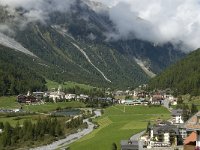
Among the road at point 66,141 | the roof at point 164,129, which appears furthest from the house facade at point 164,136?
the road at point 66,141

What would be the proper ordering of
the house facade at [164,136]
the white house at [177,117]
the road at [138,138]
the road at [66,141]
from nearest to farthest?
the road at [138,138] → the house facade at [164,136] → the road at [66,141] → the white house at [177,117]

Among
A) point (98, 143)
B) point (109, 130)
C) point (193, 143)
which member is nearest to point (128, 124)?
point (109, 130)

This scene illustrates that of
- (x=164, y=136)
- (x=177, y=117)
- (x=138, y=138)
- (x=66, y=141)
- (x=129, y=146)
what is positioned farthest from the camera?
(x=177, y=117)

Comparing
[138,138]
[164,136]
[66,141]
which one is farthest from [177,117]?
[164,136]

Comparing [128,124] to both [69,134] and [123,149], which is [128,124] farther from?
[123,149]

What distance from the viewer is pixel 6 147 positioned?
5719 inches

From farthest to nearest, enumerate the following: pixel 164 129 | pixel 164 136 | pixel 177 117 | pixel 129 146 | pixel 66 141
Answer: pixel 177 117 → pixel 66 141 → pixel 164 129 → pixel 164 136 → pixel 129 146

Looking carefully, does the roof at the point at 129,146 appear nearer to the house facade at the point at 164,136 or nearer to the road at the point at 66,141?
the house facade at the point at 164,136

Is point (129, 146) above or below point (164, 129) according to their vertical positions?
A: below

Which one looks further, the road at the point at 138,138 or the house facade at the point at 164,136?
the house facade at the point at 164,136

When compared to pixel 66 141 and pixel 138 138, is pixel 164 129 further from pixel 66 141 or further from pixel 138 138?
pixel 66 141

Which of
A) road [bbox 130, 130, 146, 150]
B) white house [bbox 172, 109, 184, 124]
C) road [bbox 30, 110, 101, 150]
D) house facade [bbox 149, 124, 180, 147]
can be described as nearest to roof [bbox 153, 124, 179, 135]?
house facade [bbox 149, 124, 180, 147]

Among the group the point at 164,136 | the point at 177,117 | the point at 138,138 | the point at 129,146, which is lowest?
the point at 129,146

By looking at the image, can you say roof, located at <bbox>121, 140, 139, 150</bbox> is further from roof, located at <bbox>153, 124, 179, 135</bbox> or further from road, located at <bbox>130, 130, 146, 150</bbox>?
roof, located at <bbox>153, 124, 179, 135</bbox>
